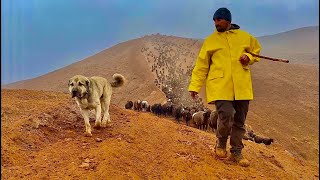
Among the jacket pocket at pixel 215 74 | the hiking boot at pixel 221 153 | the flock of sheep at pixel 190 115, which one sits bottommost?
the flock of sheep at pixel 190 115

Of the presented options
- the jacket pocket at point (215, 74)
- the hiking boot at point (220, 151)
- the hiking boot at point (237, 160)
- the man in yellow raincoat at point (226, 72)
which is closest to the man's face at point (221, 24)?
the man in yellow raincoat at point (226, 72)

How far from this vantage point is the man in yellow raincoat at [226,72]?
6.70m

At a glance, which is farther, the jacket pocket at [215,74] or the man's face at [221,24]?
the man's face at [221,24]

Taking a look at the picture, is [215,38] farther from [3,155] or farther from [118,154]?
[3,155]

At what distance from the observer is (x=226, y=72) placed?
6730 mm

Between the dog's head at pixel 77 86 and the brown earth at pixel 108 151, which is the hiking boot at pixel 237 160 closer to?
the brown earth at pixel 108 151

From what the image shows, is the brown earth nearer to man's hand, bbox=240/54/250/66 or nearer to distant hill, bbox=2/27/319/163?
man's hand, bbox=240/54/250/66

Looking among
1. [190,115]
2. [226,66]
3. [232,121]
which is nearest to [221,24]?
[226,66]

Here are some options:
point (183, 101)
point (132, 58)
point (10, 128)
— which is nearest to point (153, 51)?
point (132, 58)

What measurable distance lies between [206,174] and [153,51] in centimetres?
3511

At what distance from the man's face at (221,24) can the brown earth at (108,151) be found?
2070 millimetres

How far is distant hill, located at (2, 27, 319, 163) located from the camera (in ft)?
78.3

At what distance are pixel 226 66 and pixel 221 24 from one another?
69cm

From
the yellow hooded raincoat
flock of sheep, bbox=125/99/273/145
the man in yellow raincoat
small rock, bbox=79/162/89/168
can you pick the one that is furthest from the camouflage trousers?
flock of sheep, bbox=125/99/273/145
